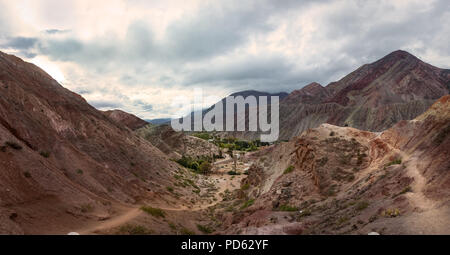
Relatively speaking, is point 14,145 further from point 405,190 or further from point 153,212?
point 405,190

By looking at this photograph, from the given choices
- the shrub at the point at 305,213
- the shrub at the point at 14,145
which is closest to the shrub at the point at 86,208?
the shrub at the point at 14,145

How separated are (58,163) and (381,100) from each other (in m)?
120

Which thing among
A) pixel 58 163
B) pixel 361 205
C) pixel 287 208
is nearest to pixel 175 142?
pixel 58 163

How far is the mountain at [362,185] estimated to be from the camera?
9.27 m

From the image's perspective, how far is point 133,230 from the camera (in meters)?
13.1

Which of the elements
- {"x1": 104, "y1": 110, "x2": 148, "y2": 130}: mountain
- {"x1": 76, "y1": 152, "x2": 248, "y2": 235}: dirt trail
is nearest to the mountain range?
{"x1": 76, "y1": 152, "x2": 248, "y2": 235}: dirt trail

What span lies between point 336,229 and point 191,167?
4408cm

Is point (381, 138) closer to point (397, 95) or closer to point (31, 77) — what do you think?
point (31, 77)

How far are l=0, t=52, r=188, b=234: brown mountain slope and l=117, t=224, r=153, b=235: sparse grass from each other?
222 cm

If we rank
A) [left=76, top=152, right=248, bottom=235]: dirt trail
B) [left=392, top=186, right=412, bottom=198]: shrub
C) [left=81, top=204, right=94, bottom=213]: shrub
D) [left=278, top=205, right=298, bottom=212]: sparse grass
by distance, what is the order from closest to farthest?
[left=392, top=186, right=412, bottom=198]: shrub
[left=76, top=152, right=248, bottom=235]: dirt trail
[left=81, top=204, right=94, bottom=213]: shrub
[left=278, top=205, right=298, bottom=212]: sparse grass

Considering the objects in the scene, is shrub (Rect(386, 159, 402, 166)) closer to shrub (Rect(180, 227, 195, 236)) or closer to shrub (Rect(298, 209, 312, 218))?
shrub (Rect(298, 209, 312, 218))

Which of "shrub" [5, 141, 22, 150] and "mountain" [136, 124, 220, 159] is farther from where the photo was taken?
"mountain" [136, 124, 220, 159]

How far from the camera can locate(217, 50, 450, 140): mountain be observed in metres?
98.8

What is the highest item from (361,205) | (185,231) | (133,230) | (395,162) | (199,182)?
(395,162)
